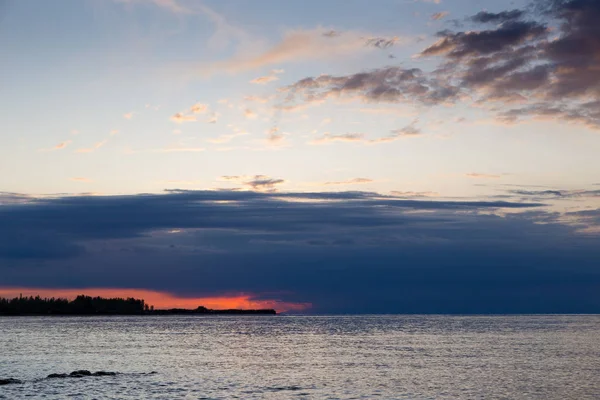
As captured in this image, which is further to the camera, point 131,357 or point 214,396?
point 131,357

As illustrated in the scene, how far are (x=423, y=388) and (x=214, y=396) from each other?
19344 mm

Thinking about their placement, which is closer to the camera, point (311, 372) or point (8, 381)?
point (8, 381)

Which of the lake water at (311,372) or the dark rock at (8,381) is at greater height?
the dark rock at (8,381)

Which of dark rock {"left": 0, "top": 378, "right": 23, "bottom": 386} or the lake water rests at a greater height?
dark rock {"left": 0, "top": 378, "right": 23, "bottom": 386}

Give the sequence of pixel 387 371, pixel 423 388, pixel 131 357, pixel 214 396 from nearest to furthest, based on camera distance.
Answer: pixel 214 396
pixel 423 388
pixel 387 371
pixel 131 357

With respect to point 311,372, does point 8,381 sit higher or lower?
higher

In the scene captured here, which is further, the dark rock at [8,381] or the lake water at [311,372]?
the dark rock at [8,381]

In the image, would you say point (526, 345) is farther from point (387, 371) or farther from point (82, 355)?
point (82, 355)

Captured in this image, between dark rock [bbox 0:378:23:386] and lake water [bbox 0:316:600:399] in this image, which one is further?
dark rock [bbox 0:378:23:386]

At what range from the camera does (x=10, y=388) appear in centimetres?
5788

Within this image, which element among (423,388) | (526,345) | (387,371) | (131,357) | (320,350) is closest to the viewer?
(423,388)

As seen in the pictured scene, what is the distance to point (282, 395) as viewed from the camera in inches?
2205

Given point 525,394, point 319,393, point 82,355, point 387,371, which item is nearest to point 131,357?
point 82,355

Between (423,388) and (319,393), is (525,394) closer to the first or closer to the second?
(423,388)
